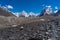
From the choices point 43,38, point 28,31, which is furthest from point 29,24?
point 43,38

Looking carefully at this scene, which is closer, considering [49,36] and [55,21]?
[49,36]

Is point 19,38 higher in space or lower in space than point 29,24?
→ lower

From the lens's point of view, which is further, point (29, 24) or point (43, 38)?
point (29, 24)

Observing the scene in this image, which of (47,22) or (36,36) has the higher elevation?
(47,22)

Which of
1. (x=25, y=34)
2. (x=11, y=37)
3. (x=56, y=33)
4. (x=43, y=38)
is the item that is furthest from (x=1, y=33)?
(x=56, y=33)

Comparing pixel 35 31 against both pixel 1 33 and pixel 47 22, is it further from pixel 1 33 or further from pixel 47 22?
pixel 1 33

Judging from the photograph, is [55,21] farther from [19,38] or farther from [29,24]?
[19,38]
